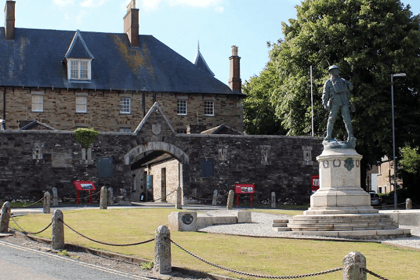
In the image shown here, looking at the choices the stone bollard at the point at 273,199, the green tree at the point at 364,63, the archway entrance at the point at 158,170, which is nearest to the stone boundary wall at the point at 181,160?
the archway entrance at the point at 158,170

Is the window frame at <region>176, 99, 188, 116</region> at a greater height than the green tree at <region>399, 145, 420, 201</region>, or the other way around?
the window frame at <region>176, 99, 188, 116</region>

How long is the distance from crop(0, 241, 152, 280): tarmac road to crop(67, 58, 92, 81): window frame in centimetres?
3245

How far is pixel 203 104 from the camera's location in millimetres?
50062

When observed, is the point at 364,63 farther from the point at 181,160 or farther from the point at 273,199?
the point at 181,160

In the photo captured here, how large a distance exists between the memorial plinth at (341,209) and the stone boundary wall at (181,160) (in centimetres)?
2062

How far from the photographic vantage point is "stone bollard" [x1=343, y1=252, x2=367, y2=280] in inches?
384

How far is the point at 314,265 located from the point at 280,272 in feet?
4.11

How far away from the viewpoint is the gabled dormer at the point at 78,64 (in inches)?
1861

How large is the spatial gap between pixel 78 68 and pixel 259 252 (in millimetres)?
34814

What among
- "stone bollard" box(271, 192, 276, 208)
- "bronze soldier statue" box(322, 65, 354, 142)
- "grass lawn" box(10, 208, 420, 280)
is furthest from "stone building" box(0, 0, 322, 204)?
"bronze soldier statue" box(322, 65, 354, 142)

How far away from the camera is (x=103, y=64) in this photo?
161 ft

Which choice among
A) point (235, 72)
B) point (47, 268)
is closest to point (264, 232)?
point (47, 268)

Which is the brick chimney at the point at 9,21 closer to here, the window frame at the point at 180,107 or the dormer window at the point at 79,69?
the dormer window at the point at 79,69

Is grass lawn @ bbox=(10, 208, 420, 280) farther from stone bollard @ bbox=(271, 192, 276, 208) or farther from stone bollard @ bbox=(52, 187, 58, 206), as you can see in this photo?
stone bollard @ bbox=(271, 192, 276, 208)
